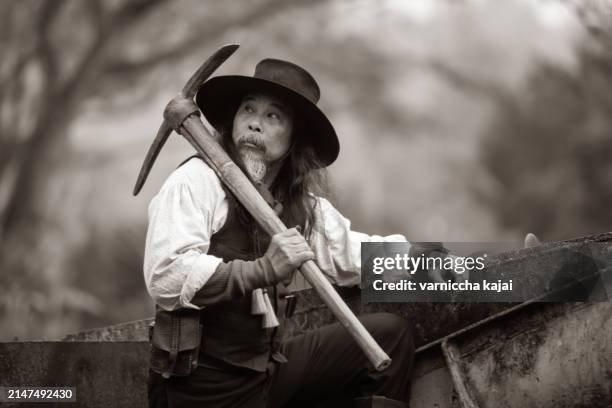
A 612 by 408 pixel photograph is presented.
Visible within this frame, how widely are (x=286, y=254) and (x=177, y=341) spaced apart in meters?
0.48

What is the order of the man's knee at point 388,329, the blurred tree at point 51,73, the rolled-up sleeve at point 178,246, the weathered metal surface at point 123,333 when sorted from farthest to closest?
the blurred tree at point 51,73
the weathered metal surface at point 123,333
the man's knee at point 388,329
the rolled-up sleeve at point 178,246

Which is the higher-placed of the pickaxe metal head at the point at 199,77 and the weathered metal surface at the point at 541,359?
the pickaxe metal head at the point at 199,77

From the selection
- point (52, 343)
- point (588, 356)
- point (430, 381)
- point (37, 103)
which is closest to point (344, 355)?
point (430, 381)

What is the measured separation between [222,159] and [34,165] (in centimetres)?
1021

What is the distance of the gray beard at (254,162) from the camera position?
142 inches

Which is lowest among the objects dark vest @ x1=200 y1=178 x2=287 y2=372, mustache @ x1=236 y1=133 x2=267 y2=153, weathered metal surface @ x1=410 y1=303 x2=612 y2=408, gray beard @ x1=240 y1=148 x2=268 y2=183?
weathered metal surface @ x1=410 y1=303 x2=612 y2=408

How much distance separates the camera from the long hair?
12.6 feet

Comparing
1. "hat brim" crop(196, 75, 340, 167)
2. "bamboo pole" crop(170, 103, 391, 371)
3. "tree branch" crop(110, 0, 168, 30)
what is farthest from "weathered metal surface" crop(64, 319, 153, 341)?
"tree branch" crop(110, 0, 168, 30)

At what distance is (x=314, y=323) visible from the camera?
4254 millimetres

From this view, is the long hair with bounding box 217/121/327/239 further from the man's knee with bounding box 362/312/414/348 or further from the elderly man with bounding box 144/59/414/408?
the man's knee with bounding box 362/312/414/348

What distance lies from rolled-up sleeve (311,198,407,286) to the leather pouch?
809mm

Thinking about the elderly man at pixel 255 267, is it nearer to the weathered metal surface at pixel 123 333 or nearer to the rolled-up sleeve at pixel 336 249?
the rolled-up sleeve at pixel 336 249

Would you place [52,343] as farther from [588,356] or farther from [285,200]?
[588,356]

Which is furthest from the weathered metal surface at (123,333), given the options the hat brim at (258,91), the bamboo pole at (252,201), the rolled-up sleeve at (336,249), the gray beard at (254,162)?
the bamboo pole at (252,201)
